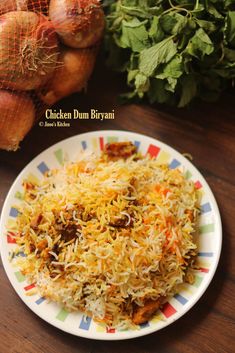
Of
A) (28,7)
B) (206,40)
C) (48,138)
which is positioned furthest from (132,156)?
(28,7)

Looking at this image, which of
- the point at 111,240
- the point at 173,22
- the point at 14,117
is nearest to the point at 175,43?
the point at 173,22

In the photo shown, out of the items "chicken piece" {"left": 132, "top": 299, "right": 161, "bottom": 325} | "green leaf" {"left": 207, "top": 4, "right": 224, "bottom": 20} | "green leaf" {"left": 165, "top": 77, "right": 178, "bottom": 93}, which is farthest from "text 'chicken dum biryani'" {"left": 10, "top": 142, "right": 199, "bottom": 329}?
"green leaf" {"left": 207, "top": 4, "right": 224, "bottom": 20}

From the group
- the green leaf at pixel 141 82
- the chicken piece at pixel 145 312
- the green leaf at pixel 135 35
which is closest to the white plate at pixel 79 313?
the chicken piece at pixel 145 312

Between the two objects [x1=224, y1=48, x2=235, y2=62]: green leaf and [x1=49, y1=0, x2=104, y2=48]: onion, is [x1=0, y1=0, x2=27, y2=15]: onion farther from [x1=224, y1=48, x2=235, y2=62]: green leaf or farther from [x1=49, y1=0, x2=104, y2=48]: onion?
[x1=224, y1=48, x2=235, y2=62]: green leaf

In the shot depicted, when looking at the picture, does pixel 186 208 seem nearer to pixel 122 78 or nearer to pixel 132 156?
pixel 132 156

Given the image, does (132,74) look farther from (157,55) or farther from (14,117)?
(14,117)

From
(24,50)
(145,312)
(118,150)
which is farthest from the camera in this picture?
(118,150)

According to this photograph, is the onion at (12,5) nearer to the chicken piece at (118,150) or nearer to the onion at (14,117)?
the onion at (14,117)
